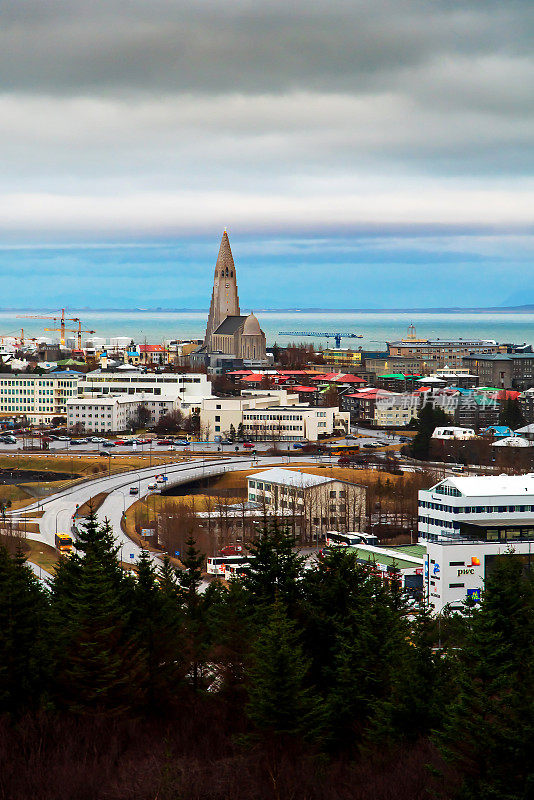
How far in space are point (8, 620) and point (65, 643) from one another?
0.88 meters

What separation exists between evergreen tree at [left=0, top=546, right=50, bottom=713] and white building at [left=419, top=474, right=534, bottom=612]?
803cm

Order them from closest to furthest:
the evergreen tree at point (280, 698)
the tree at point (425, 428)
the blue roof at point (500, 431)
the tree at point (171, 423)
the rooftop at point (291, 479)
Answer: the evergreen tree at point (280, 698)
the rooftop at point (291, 479)
the tree at point (425, 428)
the blue roof at point (500, 431)
the tree at point (171, 423)

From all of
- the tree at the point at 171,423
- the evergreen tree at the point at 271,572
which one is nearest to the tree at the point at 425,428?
the tree at the point at 171,423

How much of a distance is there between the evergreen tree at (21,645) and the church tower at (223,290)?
247ft

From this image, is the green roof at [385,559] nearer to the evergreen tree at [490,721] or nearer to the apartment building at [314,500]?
the apartment building at [314,500]

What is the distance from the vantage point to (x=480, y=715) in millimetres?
10789

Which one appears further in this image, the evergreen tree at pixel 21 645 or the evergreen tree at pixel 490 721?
the evergreen tree at pixel 21 645

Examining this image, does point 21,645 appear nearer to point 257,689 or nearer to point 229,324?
point 257,689

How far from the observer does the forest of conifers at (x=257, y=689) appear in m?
10.6

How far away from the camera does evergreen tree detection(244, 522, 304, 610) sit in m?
15.5

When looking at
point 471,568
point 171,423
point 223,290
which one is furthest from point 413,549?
point 223,290

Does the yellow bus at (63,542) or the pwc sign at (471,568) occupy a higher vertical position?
the pwc sign at (471,568)

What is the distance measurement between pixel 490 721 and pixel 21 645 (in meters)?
5.54

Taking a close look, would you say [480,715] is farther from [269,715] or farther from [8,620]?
[8,620]
